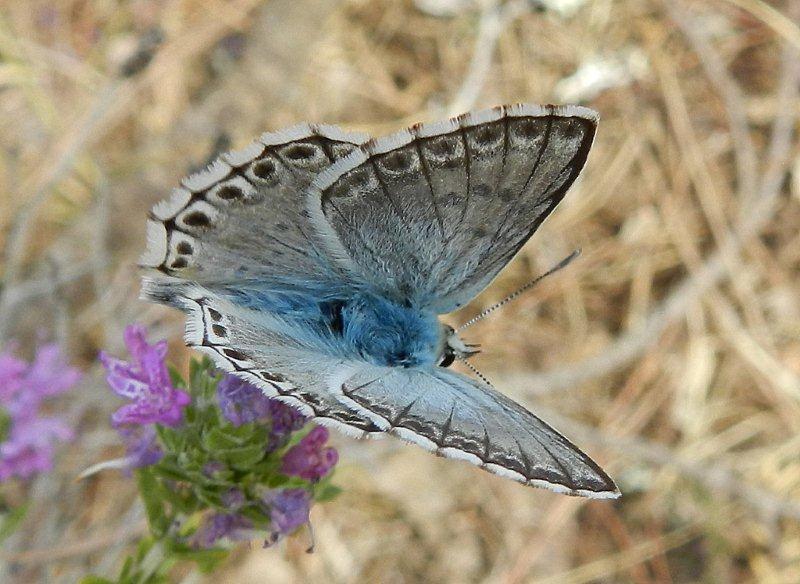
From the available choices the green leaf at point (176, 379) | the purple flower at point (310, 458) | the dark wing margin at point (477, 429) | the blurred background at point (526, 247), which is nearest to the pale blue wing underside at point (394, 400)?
the dark wing margin at point (477, 429)

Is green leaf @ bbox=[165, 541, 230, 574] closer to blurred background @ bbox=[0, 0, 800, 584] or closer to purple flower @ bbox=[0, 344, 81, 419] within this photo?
purple flower @ bbox=[0, 344, 81, 419]

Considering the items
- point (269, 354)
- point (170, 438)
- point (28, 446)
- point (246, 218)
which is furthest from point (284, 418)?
point (28, 446)

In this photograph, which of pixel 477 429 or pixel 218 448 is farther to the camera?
pixel 218 448

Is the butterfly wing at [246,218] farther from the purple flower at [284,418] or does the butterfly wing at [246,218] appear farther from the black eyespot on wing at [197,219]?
the purple flower at [284,418]

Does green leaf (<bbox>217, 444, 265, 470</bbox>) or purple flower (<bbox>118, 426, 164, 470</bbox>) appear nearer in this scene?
green leaf (<bbox>217, 444, 265, 470</bbox>)

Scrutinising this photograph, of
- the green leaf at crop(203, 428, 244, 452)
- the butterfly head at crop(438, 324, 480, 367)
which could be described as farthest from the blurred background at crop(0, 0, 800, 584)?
the green leaf at crop(203, 428, 244, 452)

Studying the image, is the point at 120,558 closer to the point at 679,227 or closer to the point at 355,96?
the point at 355,96

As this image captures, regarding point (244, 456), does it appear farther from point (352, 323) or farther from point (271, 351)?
point (352, 323)
